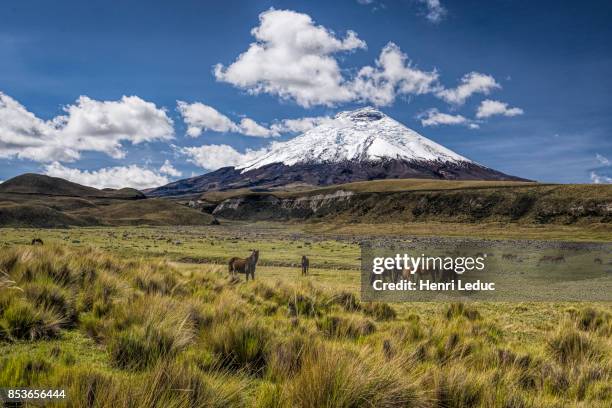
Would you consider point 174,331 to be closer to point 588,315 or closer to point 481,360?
point 481,360

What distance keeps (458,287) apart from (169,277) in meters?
10.1

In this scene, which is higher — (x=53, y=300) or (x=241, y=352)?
(x=53, y=300)

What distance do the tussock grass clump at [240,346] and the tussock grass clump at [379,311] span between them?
523 cm

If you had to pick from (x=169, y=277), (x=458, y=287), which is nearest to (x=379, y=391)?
(x=169, y=277)

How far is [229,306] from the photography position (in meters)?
7.55

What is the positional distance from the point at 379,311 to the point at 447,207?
110334 mm

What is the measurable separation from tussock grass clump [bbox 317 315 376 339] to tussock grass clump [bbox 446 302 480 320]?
336cm

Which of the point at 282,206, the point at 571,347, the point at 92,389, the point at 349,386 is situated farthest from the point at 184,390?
the point at 282,206

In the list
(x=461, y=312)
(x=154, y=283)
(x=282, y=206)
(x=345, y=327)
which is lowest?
(x=461, y=312)

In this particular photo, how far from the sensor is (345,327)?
7660mm

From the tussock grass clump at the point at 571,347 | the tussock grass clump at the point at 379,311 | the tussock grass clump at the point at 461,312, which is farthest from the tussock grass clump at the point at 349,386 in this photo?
the tussock grass clump at the point at 461,312

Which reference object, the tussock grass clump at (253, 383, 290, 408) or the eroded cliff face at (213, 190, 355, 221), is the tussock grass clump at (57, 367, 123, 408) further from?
the eroded cliff face at (213, 190, 355, 221)

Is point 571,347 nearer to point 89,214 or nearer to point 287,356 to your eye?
point 287,356

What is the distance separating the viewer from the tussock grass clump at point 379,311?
1025 cm
